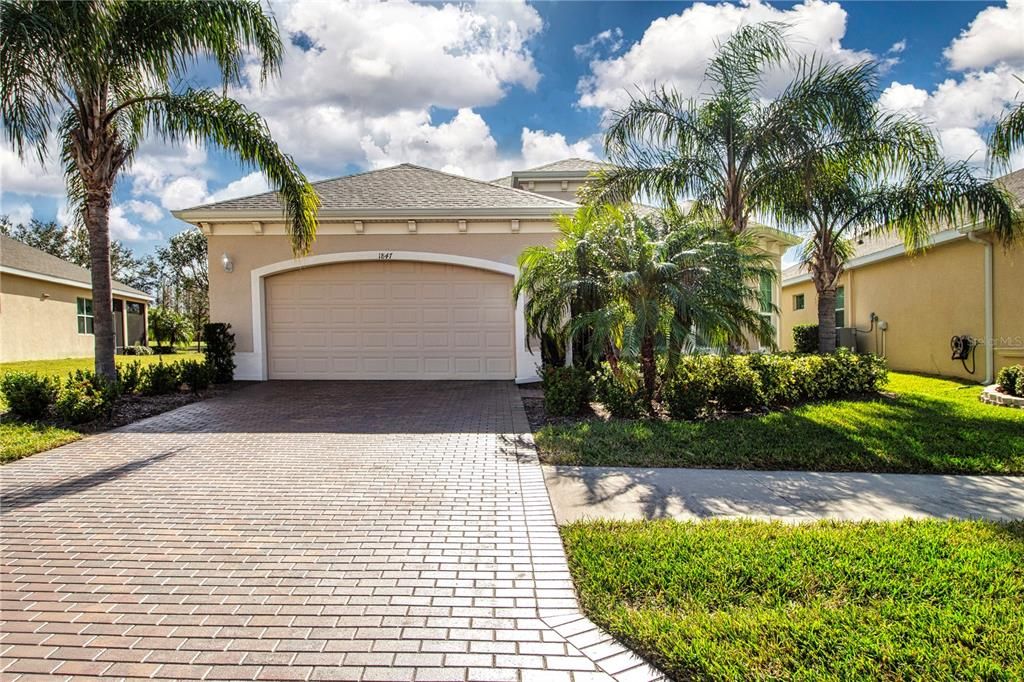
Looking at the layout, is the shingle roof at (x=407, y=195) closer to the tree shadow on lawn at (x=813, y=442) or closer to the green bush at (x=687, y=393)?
the green bush at (x=687, y=393)

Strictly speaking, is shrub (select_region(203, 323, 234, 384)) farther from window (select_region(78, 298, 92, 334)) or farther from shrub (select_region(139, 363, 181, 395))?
window (select_region(78, 298, 92, 334))

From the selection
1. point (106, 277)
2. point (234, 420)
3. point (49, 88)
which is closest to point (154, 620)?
point (234, 420)

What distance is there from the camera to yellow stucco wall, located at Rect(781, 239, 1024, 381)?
1049cm

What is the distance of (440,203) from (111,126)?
608 centimetres

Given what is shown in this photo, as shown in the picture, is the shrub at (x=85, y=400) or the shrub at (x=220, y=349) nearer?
the shrub at (x=85, y=400)

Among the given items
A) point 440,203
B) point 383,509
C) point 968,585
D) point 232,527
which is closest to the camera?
point 968,585

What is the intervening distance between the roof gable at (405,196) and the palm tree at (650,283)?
13.5ft

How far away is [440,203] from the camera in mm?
12273

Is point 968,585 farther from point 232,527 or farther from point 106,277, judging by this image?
point 106,277

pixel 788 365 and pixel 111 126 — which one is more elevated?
pixel 111 126

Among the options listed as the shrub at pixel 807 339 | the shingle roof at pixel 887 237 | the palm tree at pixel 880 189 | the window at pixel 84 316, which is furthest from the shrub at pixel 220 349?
the shrub at pixel 807 339

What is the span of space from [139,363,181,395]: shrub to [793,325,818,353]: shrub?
1756 cm

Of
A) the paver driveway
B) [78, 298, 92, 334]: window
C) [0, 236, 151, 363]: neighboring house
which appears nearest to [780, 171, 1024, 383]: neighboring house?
the paver driveway

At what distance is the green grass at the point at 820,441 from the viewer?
5.62 metres
